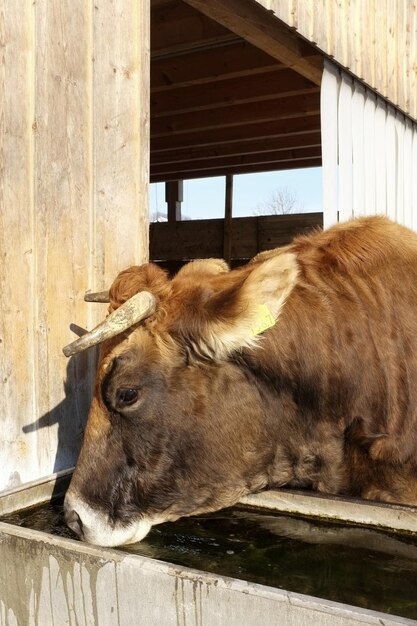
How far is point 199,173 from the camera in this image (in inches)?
513

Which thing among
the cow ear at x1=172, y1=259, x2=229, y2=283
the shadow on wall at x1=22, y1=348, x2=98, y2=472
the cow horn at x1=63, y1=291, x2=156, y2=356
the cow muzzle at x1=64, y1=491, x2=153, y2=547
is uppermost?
the cow ear at x1=172, y1=259, x2=229, y2=283

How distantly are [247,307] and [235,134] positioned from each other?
798cm

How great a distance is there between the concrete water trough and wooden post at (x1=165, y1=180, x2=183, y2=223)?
10.4 meters

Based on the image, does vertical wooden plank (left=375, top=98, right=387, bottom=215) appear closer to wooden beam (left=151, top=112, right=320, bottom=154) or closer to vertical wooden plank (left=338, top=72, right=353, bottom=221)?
vertical wooden plank (left=338, top=72, right=353, bottom=221)

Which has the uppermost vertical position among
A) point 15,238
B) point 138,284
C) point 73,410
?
point 15,238

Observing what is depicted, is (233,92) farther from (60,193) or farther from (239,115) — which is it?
(60,193)

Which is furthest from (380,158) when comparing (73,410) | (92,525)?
(92,525)

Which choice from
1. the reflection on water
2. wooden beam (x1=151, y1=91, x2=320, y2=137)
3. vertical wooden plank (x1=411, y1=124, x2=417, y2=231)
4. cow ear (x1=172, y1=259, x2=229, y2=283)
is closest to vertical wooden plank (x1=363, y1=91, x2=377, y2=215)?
vertical wooden plank (x1=411, y1=124, x2=417, y2=231)

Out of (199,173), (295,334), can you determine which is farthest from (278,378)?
(199,173)

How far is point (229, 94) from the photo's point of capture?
26.5 feet

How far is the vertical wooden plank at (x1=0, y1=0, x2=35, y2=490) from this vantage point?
8.91ft

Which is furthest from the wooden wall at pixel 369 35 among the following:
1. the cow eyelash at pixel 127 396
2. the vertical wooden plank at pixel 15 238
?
the cow eyelash at pixel 127 396

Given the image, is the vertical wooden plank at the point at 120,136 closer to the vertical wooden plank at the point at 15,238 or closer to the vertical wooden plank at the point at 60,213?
the vertical wooden plank at the point at 60,213

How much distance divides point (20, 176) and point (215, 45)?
14.0 feet
